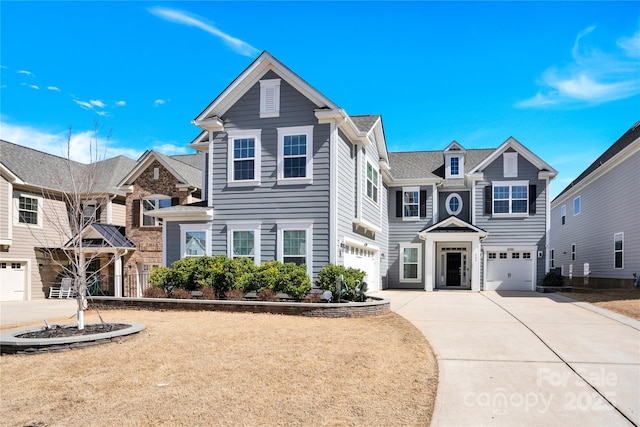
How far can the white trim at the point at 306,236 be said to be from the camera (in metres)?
16.4

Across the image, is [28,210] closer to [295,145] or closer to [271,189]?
[271,189]

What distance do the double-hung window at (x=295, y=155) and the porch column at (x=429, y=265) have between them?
1135 cm

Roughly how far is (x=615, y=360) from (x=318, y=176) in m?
10.5

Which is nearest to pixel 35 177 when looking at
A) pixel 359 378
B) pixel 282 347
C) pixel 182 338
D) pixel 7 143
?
pixel 7 143

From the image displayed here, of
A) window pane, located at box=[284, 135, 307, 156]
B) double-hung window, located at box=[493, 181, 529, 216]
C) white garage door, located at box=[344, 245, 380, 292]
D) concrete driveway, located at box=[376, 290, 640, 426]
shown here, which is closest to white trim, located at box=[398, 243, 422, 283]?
white garage door, located at box=[344, 245, 380, 292]

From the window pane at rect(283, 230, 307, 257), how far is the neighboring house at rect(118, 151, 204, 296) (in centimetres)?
956

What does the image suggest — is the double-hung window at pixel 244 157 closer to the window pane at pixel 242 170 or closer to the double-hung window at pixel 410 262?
the window pane at pixel 242 170

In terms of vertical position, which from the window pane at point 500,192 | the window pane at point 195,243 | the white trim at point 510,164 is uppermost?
the white trim at point 510,164

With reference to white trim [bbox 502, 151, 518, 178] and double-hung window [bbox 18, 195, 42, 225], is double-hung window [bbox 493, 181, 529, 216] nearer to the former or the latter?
white trim [bbox 502, 151, 518, 178]

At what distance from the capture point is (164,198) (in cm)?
2467

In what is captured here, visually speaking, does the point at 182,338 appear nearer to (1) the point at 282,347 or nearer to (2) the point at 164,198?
(1) the point at 282,347

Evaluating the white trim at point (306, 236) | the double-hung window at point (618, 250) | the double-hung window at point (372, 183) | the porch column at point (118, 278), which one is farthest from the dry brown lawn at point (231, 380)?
the double-hung window at point (618, 250)

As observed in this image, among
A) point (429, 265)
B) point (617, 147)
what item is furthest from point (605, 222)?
point (429, 265)

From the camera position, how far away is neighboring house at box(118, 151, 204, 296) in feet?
80.4
